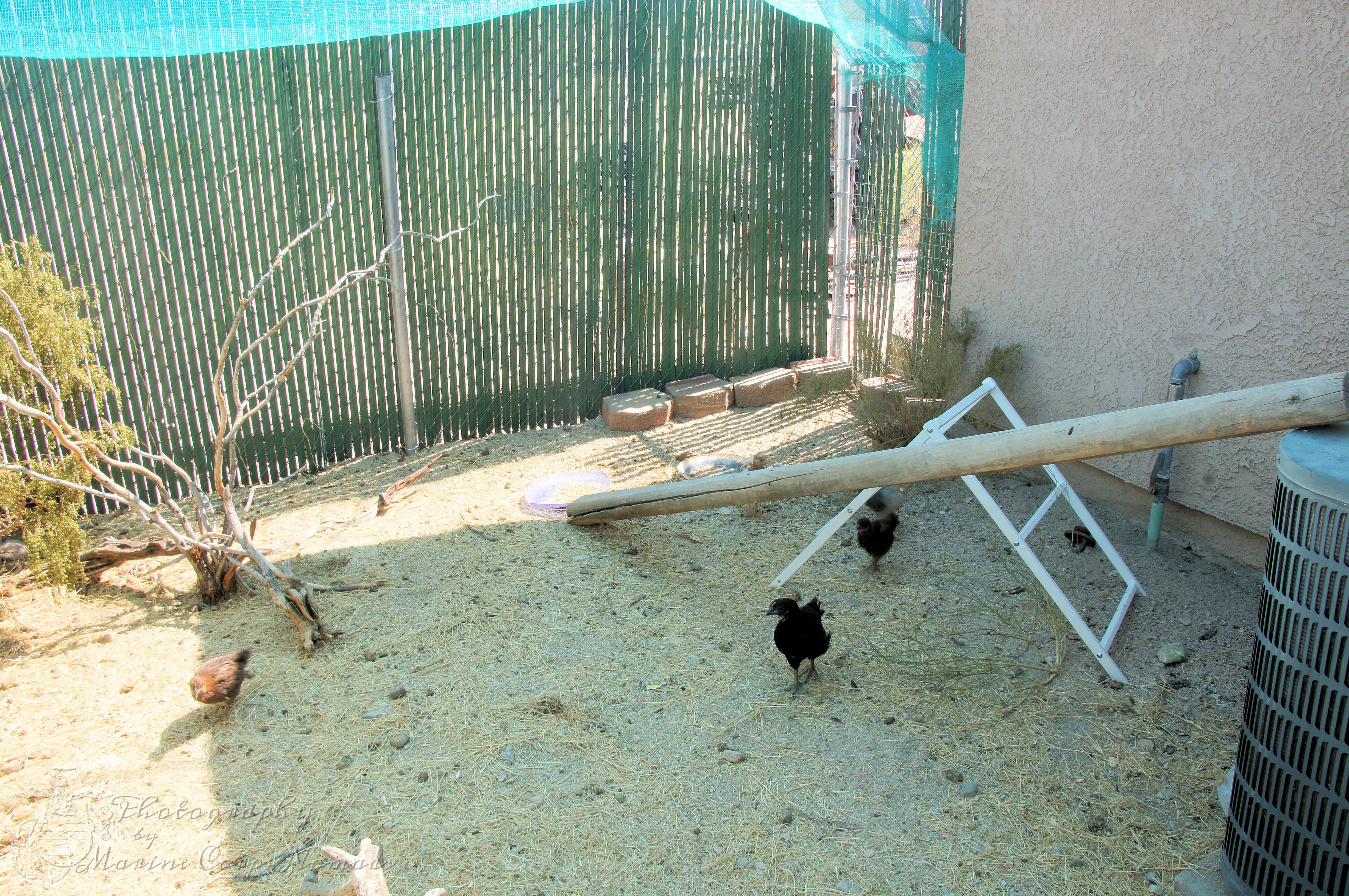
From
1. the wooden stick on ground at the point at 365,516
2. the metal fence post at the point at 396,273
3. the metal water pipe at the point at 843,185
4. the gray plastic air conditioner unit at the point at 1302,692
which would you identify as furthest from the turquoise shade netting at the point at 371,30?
the gray plastic air conditioner unit at the point at 1302,692

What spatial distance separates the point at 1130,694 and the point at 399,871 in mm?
2745

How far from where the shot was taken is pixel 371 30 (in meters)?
4.79

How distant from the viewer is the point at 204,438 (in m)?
5.54

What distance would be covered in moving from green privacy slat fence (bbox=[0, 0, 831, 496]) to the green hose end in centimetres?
372

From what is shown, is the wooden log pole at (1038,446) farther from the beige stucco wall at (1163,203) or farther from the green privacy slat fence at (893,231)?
the green privacy slat fence at (893,231)

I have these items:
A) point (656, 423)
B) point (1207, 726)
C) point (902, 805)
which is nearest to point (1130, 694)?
point (1207, 726)

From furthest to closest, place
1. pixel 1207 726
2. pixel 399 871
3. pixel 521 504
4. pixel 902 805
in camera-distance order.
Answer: pixel 521 504, pixel 1207 726, pixel 902 805, pixel 399 871

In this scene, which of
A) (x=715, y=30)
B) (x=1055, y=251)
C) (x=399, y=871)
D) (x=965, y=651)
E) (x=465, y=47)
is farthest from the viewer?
(x=715, y=30)

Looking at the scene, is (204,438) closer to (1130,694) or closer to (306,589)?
(306,589)

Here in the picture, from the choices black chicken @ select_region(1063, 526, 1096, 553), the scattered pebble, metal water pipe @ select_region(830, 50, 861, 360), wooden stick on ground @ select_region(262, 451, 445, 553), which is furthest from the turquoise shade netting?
the scattered pebble

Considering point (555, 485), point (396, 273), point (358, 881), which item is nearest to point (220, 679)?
point (358, 881)

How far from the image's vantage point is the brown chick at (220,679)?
3240 millimetres

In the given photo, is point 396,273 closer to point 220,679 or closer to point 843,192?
point 220,679

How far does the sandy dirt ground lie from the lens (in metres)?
2.71
